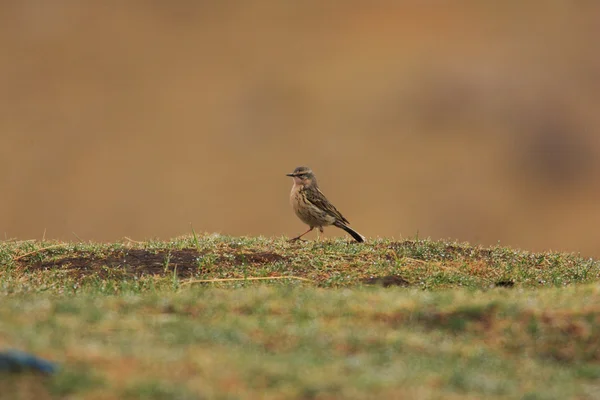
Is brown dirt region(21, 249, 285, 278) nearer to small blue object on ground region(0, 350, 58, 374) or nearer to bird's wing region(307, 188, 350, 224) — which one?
bird's wing region(307, 188, 350, 224)

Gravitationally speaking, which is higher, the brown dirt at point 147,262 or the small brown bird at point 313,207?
the small brown bird at point 313,207

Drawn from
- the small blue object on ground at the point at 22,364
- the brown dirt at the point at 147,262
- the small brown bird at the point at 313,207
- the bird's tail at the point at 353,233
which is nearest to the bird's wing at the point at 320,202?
the small brown bird at the point at 313,207

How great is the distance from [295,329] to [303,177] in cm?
777

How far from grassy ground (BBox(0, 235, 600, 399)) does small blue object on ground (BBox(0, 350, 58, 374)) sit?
0.07 m

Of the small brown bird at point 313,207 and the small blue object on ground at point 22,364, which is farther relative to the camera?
the small brown bird at point 313,207

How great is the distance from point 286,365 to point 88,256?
6285mm

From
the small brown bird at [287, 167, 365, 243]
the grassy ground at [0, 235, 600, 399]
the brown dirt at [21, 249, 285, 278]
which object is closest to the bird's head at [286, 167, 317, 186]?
the small brown bird at [287, 167, 365, 243]

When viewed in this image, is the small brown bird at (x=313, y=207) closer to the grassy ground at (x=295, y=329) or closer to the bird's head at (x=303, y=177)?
the bird's head at (x=303, y=177)

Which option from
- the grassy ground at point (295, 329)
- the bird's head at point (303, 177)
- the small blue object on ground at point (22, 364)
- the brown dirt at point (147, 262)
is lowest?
the small blue object on ground at point (22, 364)

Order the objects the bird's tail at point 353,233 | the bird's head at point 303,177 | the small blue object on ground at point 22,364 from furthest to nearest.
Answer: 1. the bird's head at point 303,177
2. the bird's tail at point 353,233
3. the small blue object on ground at point 22,364

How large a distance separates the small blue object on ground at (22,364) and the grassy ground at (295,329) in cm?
7

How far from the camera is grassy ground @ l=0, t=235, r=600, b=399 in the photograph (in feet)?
19.7

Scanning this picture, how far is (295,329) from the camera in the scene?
290 inches

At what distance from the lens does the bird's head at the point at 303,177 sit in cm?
1495
